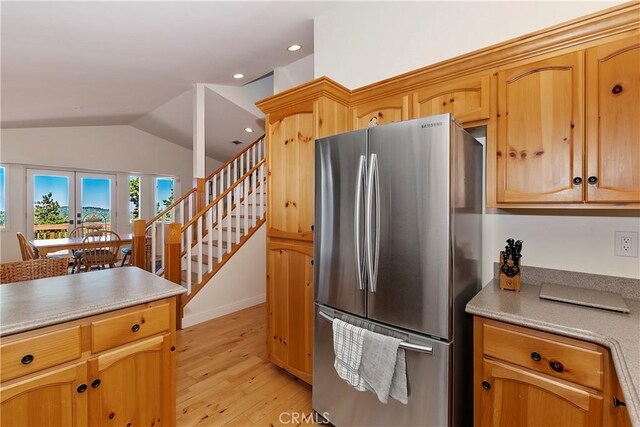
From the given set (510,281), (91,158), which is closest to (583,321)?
(510,281)

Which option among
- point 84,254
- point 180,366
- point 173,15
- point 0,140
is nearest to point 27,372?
point 180,366

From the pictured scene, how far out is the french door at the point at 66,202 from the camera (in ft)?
18.3

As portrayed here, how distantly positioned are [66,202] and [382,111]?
22.1 ft

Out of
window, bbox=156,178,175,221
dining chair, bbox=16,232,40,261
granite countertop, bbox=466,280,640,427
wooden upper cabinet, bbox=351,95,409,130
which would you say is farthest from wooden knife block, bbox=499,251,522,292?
window, bbox=156,178,175,221

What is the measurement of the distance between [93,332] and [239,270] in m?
2.47

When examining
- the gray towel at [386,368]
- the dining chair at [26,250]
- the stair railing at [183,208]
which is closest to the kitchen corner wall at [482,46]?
the gray towel at [386,368]

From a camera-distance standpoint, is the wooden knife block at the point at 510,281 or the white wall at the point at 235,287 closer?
the wooden knife block at the point at 510,281

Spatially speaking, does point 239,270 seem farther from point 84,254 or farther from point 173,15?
point 173,15

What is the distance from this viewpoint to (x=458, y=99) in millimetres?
1748

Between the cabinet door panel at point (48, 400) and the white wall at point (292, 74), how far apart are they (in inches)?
155

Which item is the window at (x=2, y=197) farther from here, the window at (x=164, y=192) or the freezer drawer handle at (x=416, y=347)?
the freezer drawer handle at (x=416, y=347)

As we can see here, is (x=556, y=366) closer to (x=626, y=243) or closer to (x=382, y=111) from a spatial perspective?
(x=626, y=243)

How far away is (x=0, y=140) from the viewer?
503 centimetres

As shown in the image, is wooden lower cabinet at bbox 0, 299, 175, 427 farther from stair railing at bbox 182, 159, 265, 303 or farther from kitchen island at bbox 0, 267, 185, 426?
stair railing at bbox 182, 159, 265, 303
